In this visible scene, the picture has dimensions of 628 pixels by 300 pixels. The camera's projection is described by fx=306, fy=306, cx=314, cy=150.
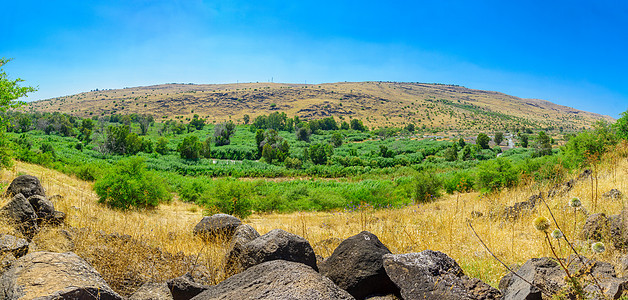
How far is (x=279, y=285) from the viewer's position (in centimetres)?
261

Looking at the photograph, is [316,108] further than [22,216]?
Yes

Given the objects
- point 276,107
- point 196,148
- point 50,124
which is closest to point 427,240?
point 196,148

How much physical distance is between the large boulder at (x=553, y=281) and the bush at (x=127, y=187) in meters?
15.3

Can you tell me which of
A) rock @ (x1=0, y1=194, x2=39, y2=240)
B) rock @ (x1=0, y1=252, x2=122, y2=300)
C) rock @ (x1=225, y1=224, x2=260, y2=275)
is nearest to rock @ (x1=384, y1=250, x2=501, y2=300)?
rock @ (x1=225, y1=224, x2=260, y2=275)

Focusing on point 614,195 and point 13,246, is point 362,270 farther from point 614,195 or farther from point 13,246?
point 614,195

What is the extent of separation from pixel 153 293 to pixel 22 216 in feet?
14.2

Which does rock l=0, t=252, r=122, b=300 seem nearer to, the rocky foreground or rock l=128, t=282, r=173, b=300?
the rocky foreground

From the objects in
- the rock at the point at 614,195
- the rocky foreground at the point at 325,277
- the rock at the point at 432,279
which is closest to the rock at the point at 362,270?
the rocky foreground at the point at 325,277

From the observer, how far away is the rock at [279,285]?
2471mm

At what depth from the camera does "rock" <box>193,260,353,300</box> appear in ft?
8.11

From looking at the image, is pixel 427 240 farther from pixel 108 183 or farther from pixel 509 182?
pixel 108 183

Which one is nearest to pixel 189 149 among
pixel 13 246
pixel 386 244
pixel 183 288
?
pixel 13 246

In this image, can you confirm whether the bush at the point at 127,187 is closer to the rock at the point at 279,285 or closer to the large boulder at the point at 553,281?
the rock at the point at 279,285

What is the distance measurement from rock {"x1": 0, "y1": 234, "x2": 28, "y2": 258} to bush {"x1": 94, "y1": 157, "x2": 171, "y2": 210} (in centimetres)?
1108
